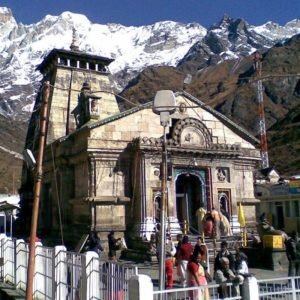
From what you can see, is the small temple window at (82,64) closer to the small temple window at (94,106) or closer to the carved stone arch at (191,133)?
the small temple window at (94,106)

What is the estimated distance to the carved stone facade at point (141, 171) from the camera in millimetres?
24281

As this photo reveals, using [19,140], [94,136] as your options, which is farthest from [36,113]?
[19,140]

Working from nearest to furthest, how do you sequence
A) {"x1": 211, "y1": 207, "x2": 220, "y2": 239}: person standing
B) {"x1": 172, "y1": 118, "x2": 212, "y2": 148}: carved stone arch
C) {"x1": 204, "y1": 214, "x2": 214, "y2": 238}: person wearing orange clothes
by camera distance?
{"x1": 204, "y1": 214, "x2": 214, "y2": 238}: person wearing orange clothes
{"x1": 211, "y1": 207, "x2": 220, "y2": 239}: person standing
{"x1": 172, "y1": 118, "x2": 212, "y2": 148}: carved stone arch

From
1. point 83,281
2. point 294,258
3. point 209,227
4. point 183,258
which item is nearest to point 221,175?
point 209,227

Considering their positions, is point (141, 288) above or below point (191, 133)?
below

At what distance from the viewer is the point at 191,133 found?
85.7 ft

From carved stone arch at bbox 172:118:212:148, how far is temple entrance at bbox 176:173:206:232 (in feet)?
7.20

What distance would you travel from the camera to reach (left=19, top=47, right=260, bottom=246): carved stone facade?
2428 cm

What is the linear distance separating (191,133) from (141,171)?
3894 mm

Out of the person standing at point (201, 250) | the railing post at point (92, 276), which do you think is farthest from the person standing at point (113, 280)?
the person standing at point (201, 250)

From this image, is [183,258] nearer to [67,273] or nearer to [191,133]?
[67,273]

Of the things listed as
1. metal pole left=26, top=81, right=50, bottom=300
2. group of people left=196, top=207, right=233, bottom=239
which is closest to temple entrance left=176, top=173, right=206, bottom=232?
group of people left=196, top=207, right=233, bottom=239

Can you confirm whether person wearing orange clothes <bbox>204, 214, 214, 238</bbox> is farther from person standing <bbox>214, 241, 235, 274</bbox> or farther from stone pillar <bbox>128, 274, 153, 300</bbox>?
stone pillar <bbox>128, 274, 153, 300</bbox>

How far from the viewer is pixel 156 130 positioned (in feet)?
87.8
